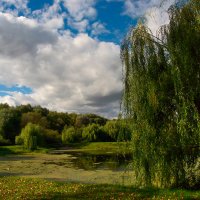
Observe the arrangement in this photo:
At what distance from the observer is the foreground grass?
46.4ft

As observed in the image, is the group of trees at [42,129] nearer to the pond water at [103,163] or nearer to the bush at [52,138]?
the bush at [52,138]

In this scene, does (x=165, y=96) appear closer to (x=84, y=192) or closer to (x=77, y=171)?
(x=84, y=192)

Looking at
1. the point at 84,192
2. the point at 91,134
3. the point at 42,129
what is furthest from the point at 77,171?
the point at 91,134

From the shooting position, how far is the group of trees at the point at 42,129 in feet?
202

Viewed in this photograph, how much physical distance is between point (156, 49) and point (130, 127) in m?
3.47

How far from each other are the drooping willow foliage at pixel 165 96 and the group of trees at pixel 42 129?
153 feet

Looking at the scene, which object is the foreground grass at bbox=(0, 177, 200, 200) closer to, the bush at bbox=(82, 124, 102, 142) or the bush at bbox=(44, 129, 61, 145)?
the bush at bbox=(44, 129, 61, 145)

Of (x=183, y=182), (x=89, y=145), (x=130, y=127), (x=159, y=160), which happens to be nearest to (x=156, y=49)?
(x=130, y=127)

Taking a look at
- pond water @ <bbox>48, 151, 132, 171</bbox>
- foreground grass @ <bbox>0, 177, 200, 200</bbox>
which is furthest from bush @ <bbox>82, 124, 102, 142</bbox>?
foreground grass @ <bbox>0, 177, 200, 200</bbox>

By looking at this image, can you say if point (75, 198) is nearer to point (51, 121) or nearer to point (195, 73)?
point (195, 73)

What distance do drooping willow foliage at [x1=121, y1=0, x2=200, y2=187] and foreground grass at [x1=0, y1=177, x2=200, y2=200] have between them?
0.67 metres

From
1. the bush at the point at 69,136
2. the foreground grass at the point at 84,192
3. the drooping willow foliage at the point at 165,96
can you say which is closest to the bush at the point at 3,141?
the bush at the point at 69,136

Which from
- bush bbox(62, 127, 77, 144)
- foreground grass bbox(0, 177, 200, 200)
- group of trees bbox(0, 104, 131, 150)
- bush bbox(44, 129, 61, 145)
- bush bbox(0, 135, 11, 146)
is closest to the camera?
foreground grass bbox(0, 177, 200, 200)

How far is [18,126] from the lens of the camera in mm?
88062
